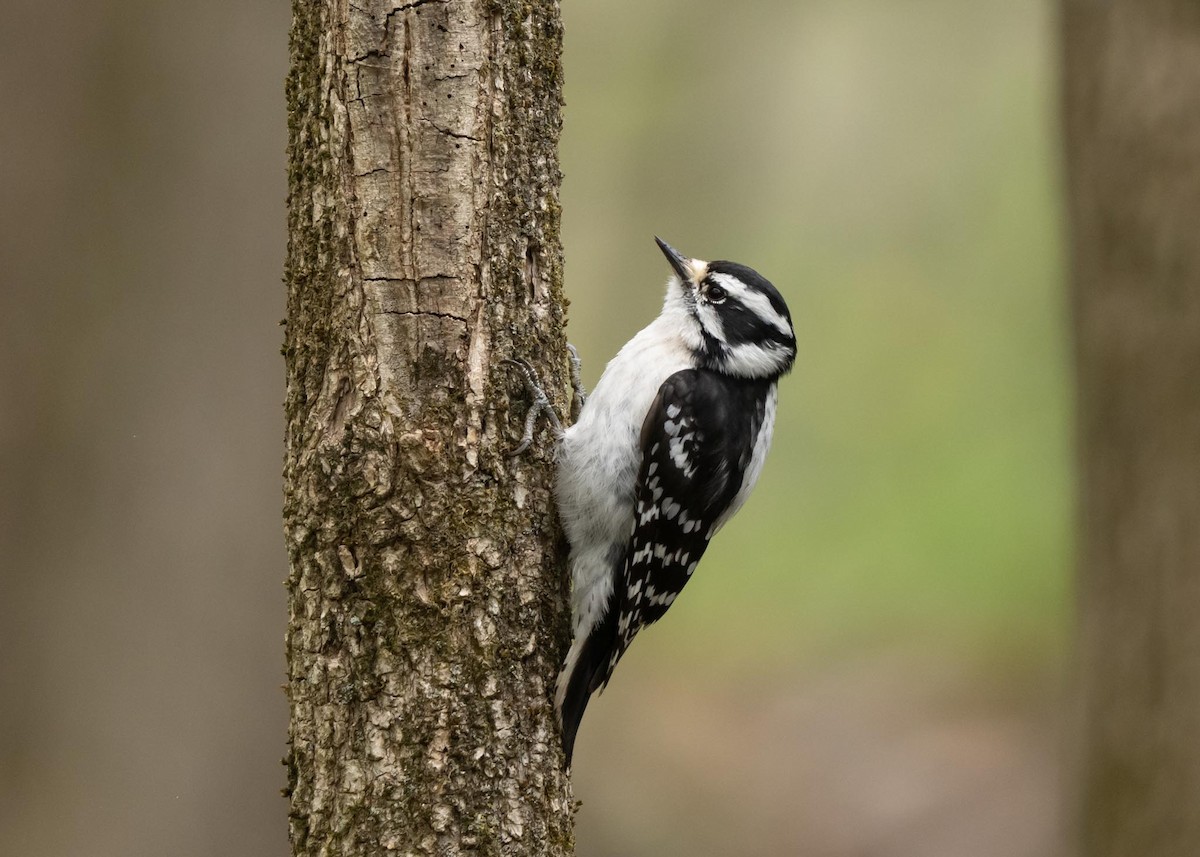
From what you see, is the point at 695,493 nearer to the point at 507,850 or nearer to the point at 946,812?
the point at 507,850

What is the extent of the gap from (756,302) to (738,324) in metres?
0.10

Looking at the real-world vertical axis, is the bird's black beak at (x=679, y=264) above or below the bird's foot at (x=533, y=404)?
above

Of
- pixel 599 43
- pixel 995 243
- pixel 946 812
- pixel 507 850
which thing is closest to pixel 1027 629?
pixel 946 812

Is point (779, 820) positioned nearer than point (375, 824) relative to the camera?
No

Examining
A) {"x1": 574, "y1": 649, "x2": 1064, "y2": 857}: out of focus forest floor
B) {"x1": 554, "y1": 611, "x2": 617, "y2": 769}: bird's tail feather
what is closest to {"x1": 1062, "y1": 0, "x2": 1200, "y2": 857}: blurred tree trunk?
{"x1": 554, "y1": 611, "x2": 617, "y2": 769}: bird's tail feather

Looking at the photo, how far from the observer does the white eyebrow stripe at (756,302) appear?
4.05 m

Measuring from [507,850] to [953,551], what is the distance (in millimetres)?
9145

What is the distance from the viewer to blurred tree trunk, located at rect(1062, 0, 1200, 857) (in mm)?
3766

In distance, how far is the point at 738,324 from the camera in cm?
411

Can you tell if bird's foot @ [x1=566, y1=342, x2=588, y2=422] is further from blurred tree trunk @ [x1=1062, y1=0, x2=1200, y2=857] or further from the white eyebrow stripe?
blurred tree trunk @ [x1=1062, y1=0, x2=1200, y2=857]

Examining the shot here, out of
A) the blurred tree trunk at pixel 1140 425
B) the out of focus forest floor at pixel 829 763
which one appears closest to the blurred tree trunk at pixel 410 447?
the blurred tree trunk at pixel 1140 425

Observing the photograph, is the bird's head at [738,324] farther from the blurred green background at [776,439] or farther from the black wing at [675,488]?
the blurred green background at [776,439]

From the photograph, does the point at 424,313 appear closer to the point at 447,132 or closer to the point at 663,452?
the point at 447,132

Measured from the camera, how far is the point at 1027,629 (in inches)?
443
